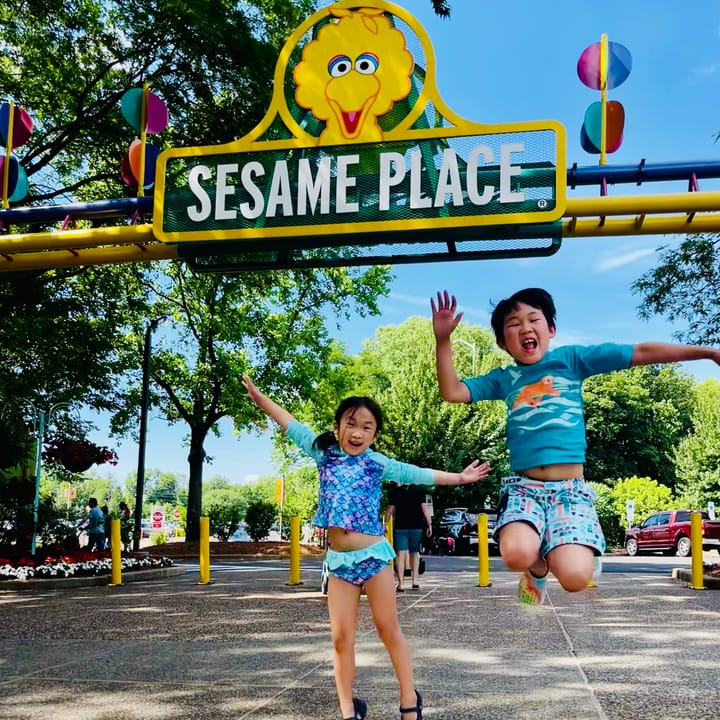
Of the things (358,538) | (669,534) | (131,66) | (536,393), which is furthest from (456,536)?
(536,393)

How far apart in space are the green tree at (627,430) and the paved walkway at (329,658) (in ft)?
135

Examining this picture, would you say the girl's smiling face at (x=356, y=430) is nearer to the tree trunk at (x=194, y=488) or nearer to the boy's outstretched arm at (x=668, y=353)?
the boy's outstretched arm at (x=668, y=353)

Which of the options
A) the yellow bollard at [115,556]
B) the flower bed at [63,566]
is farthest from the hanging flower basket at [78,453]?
the yellow bollard at [115,556]

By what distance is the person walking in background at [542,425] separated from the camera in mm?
3488

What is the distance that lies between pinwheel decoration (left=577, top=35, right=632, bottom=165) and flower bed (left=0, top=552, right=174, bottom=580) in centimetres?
1301

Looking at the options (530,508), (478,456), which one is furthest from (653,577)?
(478,456)

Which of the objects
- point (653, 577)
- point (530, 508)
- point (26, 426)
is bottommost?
point (653, 577)

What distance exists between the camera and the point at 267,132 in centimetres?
640

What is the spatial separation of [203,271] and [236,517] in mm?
31011

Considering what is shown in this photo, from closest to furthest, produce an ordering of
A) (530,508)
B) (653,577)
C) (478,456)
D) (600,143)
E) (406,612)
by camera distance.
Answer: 1. (530,508)
2. (600,143)
3. (406,612)
4. (653,577)
5. (478,456)

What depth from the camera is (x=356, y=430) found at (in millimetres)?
4270

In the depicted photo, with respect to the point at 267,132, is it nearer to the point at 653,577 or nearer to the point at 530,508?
the point at 530,508

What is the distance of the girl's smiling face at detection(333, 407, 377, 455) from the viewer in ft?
14.0

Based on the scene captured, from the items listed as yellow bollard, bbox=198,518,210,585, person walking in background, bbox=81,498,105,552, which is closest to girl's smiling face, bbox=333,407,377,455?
yellow bollard, bbox=198,518,210,585
